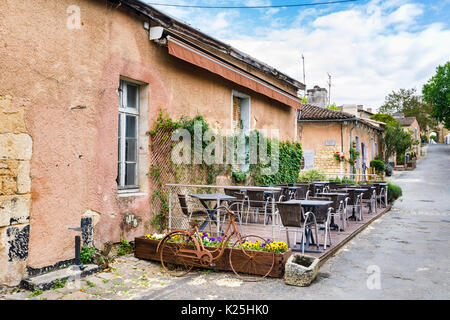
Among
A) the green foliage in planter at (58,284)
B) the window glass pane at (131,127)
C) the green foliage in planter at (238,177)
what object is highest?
the window glass pane at (131,127)

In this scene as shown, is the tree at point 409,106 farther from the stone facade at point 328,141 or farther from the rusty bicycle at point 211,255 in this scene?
the rusty bicycle at point 211,255

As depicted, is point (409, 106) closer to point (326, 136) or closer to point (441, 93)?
point (441, 93)

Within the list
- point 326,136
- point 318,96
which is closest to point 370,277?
point 326,136

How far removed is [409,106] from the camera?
60406 millimetres

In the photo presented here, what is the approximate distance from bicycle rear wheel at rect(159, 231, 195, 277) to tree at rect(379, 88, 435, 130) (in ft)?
204

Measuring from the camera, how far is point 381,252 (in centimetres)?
648

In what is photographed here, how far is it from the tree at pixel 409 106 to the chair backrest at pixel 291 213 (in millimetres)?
61150

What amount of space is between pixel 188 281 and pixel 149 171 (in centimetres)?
238

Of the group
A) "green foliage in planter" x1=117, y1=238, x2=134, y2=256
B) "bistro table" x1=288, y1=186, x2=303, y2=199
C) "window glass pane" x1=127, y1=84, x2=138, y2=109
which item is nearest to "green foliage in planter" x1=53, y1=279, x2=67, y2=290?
"green foliage in planter" x1=117, y1=238, x2=134, y2=256

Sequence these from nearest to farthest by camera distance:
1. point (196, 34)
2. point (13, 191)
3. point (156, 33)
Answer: point (13, 191) < point (156, 33) < point (196, 34)

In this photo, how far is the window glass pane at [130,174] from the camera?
6.45 metres

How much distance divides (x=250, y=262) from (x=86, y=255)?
2.35 m

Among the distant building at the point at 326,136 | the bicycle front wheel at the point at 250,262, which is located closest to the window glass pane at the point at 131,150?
the bicycle front wheel at the point at 250,262
